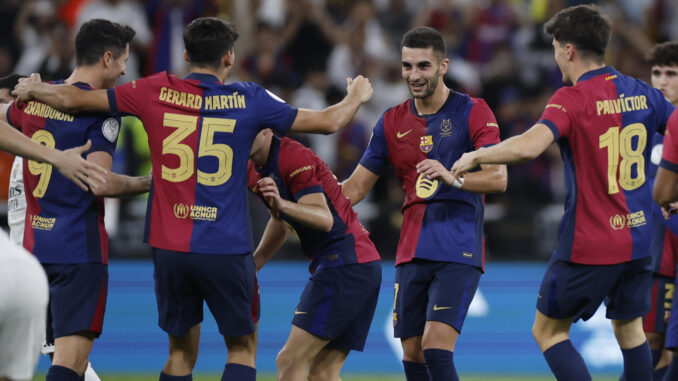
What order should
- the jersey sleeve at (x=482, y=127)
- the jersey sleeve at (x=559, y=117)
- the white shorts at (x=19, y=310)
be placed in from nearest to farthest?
the white shorts at (x=19, y=310) < the jersey sleeve at (x=559, y=117) < the jersey sleeve at (x=482, y=127)

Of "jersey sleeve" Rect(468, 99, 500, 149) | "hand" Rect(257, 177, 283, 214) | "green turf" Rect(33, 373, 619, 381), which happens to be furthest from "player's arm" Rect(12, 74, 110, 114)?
"green turf" Rect(33, 373, 619, 381)

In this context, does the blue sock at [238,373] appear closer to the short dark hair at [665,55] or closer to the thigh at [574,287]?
the thigh at [574,287]

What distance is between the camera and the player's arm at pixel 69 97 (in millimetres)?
5949

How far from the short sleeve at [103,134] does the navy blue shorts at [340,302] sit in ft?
5.20

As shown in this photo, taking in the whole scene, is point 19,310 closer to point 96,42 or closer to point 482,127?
point 96,42

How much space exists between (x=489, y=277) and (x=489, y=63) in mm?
4542

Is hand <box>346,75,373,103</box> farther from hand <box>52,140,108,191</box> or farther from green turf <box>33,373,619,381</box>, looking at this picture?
green turf <box>33,373,619,381</box>

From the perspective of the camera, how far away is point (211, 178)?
229 inches

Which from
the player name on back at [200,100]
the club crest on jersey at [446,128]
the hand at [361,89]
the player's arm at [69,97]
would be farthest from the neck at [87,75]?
the club crest on jersey at [446,128]

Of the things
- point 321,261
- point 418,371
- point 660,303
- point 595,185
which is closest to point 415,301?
point 418,371

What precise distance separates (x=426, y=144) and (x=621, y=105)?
1.35 metres

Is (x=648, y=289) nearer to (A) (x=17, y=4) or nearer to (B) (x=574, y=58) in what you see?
(B) (x=574, y=58)

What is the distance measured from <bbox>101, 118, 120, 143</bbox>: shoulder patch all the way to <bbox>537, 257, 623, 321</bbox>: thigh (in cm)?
296

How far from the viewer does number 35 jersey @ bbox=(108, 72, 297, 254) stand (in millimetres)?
5797
